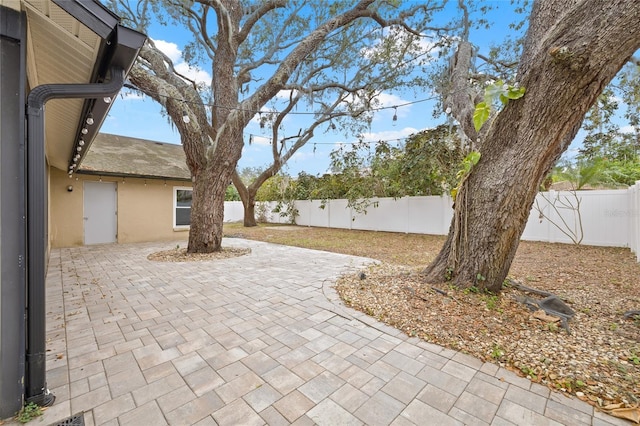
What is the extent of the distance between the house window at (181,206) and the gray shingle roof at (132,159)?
71cm

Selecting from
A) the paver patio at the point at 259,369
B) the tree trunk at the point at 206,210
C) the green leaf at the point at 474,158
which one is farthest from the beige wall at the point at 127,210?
the green leaf at the point at 474,158

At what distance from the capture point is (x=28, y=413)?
165 centimetres

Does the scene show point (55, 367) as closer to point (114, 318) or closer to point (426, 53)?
point (114, 318)

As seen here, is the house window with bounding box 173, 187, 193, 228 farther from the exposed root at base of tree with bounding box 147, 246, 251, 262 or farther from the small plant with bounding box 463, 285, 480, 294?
the small plant with bounding box 463, 285, 480, 294

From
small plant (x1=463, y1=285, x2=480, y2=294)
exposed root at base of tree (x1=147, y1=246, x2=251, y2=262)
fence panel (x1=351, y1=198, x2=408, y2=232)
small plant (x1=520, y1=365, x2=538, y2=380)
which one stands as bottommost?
exposed root at base of tree (x1=147, y1=246, x2=251, y2=262)

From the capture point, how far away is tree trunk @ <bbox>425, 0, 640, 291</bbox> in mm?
2447

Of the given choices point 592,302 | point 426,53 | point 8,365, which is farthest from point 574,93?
point 426,53

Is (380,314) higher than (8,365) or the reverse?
the reverse

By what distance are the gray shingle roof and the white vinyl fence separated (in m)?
8.05

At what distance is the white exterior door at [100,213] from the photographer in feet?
26.6

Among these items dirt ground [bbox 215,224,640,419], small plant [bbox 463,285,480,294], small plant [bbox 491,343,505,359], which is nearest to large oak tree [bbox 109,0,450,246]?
dirt ground [bbox 215,224,640,419]

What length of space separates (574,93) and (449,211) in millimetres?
7810

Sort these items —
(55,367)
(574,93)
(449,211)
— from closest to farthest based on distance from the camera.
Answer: (55,367)
(574,93)
(449,211)

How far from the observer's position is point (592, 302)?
3465mm
